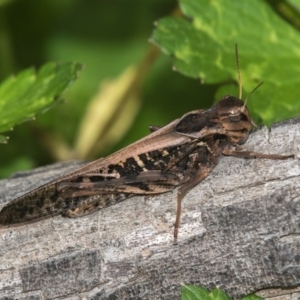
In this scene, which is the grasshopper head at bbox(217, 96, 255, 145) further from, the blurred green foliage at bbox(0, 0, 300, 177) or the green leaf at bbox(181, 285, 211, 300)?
the blurred green foliage at bbox(0, 0, 300, 177)

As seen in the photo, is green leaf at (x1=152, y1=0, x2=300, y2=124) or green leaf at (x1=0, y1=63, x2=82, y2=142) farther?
green leaf at (x1=152, y1=0, x2=300, y2=124)

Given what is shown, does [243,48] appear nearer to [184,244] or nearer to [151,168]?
[151,168]

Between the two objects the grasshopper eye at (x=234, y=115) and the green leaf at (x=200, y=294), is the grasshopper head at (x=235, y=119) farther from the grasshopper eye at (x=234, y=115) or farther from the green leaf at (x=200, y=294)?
the green leaf at (x=200, y=294)

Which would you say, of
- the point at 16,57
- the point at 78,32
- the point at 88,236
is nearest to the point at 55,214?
the point at 88,236

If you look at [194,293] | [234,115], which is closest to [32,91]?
[234,115]

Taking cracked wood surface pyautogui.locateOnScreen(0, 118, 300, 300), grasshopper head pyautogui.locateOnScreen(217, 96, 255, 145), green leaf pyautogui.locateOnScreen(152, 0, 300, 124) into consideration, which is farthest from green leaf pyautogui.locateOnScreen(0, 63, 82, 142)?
grasshopper head pyautogui.locateOnScreen(217, 96, 255, 145)

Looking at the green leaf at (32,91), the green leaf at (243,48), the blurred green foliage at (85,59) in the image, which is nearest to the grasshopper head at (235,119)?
the green leaf at (243,48)

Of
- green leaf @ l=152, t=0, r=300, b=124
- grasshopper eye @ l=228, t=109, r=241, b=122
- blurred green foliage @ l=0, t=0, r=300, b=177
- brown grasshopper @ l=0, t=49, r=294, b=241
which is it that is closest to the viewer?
brown grasshopper @ l=0, t=49, r=294, b=241

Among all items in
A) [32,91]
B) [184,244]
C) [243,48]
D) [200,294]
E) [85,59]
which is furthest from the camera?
[85,59]
